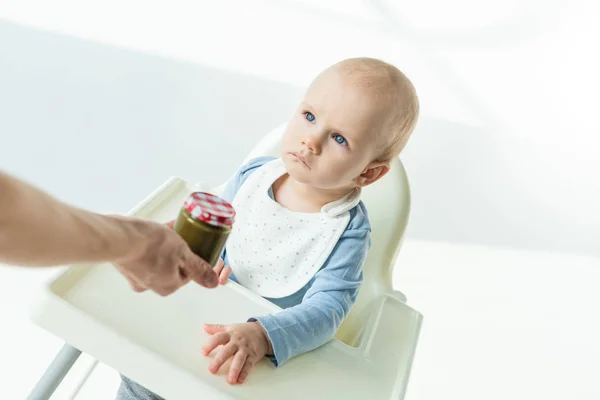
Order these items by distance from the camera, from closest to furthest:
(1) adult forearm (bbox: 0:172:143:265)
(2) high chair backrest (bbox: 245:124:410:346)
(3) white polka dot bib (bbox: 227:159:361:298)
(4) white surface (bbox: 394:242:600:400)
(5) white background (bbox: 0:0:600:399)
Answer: (1) adult forearm (bbox: 0:172:143:265)
(3) white polka dot bib (bbox: 227:159:361:298)
(2) high chair backrest (bbox: 245:124:410:346)
(4) white surface (bbox: 394:242:600:400)
(5) white background (bbox: 0:0:600:399)

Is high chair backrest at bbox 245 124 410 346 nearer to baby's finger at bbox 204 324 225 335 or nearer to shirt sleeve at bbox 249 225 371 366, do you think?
shirt sleeve at bbox 249 225 371 366

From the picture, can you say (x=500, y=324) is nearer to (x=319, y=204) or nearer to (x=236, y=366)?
(x=319, y=204)

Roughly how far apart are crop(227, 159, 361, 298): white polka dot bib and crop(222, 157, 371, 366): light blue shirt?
0.01m

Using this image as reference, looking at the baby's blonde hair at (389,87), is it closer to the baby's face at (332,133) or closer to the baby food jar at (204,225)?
the baby's face at (332,133)

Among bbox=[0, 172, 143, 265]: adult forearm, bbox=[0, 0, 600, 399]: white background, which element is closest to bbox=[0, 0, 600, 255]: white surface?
bbox=[0, 0, 600, 399]: white background

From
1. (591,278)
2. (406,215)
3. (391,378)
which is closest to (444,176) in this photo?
(591,278)

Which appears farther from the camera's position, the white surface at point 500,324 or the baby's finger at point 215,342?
the white surface at point 500,324

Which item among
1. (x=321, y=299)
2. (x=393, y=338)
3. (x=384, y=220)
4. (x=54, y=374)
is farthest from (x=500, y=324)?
(x=54, y=374)

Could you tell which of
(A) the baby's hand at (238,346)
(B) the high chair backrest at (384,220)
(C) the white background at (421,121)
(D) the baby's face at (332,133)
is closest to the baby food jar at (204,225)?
(A) the baby's hand at (238,346)

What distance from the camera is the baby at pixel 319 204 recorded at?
0.93 meters

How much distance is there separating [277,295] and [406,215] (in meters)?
0.31

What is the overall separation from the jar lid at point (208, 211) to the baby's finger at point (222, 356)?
145mm

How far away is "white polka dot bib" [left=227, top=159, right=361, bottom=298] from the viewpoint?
1009 millimetres

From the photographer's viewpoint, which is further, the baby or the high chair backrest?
the high chair backrest
